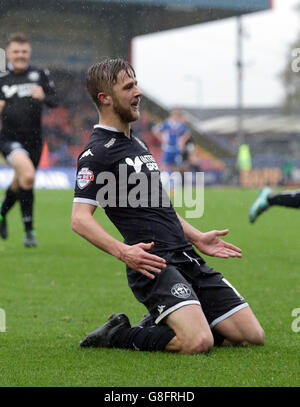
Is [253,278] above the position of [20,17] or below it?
below

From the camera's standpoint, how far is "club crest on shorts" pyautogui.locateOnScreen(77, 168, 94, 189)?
4.05 m

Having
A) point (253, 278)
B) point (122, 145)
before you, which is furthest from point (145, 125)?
point (122, 145)

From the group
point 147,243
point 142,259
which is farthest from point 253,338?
point 142,259

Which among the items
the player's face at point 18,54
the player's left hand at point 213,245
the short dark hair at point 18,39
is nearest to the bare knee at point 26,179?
the player's face at point 18,54

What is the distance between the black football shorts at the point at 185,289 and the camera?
4.14 metres

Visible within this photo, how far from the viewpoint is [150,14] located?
5477mm

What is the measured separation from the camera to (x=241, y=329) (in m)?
4.31

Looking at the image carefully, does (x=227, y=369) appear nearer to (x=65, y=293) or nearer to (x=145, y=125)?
(x=65, y=293)

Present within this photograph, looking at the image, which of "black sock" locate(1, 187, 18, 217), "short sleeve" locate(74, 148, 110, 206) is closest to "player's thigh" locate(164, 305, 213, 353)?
"short sleeve" locate(74, 148, 110, 206)

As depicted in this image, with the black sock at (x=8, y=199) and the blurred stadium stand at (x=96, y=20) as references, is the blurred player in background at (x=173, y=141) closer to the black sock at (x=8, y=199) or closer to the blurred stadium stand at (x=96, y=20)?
the black sock at (x=8, y=199)

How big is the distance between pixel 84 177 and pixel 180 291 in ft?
2.50
